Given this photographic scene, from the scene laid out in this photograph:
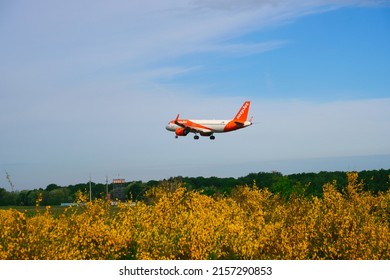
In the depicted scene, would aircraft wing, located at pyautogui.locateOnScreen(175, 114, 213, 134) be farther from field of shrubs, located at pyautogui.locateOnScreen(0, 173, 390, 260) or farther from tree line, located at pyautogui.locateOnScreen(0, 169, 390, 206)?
field of shrubs, located at pyautogui.locateOnScreen(0, 173, 390, 260)

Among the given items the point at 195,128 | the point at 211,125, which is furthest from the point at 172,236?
the point at 195,128

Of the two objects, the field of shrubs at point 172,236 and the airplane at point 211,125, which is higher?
the airplane at point 211,125

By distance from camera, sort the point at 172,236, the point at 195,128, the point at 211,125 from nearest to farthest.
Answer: the point at 172,236 < the point at 211,125 < the point at 195,128

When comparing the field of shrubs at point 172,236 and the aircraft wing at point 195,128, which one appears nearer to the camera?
the field of shrubs at point 172,236

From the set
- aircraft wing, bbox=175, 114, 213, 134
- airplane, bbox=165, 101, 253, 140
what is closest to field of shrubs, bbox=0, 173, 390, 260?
airplane, bbox=165, 101, 253, 140

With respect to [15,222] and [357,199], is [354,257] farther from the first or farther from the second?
[357,199]

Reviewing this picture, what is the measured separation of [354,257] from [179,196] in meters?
9.61

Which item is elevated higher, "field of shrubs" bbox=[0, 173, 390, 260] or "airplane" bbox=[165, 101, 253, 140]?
"airplane" bbox=[165, 101, 253, 140]

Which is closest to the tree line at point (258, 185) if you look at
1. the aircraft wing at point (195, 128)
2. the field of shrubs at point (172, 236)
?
the aircraft wing at point (195, 128)

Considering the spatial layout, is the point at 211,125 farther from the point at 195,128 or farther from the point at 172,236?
the point at 172,236

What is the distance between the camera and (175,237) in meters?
21.6

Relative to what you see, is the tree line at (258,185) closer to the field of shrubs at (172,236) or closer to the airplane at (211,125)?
the airplane at (211,125)

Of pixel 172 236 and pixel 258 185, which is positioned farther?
pixel 258 185
